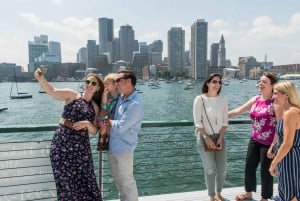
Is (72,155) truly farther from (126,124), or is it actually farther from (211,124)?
(211,124)

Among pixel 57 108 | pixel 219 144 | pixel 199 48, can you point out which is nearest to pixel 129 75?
pixel 219 144

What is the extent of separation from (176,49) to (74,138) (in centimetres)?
19149

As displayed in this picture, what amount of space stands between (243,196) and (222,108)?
Answer: 116cm

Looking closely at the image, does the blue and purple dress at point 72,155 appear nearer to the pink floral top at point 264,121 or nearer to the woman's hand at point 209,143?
the woman's hand at point 209,143

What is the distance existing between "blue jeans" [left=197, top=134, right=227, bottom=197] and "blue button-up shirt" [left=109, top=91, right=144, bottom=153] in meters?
0.99

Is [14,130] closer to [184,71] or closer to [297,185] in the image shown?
[297,185]

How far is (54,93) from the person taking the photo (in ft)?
10.1

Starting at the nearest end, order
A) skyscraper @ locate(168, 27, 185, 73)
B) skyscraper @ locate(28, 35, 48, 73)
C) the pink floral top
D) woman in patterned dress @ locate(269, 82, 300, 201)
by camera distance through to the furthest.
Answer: woman in patterned dress @ locate(269, 82, 300, 201) → the pink floral top → skyscraper @ locate(28, 35, 48, 73) → skyscraper @ locate(168, 27, 185, 73)

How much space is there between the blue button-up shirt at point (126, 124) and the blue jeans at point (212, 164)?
3.24 feet

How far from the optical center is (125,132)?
315 cm

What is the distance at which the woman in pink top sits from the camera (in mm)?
3688

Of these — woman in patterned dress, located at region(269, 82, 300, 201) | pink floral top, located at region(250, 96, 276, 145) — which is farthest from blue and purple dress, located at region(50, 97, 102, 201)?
pink floral top, located at region(250, 96, 276, 145)

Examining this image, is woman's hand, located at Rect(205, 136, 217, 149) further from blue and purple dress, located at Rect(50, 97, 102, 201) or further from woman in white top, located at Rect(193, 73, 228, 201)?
blue and purple dress, located at Rect(50, 97, 102, 201)

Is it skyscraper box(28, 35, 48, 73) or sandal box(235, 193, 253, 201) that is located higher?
skyscraper box(28, 35, 48, 73)
